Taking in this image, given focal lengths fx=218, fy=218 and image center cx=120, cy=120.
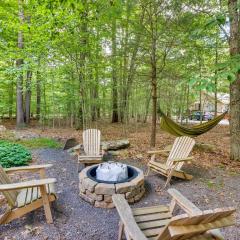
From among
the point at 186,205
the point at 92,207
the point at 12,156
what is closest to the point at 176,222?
the point at 186,205

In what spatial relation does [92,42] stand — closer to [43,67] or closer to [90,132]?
[43,67]

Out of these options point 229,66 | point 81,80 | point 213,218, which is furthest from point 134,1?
point 213,218

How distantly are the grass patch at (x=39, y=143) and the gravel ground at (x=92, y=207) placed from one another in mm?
1620

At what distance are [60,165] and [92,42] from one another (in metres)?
3.72

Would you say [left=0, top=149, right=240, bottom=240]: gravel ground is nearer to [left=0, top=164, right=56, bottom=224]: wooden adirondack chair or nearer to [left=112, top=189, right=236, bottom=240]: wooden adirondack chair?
[left=0, top=164, right=56, bottom=224]: wooden adirondack chair

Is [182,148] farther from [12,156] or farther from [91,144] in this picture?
[12,156]

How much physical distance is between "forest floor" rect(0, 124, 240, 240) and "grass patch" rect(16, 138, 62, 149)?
0.59 metres

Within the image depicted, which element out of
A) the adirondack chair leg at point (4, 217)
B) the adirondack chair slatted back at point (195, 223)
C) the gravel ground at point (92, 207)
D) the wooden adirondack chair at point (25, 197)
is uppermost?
the adirondack chair slatted back at point (195, 223)

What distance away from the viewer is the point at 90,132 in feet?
15.5

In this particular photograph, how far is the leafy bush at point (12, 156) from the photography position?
4230 mm

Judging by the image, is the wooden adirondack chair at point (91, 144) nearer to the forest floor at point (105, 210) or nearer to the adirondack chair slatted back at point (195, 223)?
the forest floor at point (105, 210)

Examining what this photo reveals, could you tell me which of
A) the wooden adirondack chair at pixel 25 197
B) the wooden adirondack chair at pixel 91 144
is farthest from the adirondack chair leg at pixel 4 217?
the wooden adirondack chair at pixel 91 144

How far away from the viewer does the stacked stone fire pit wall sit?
2768 millimetres

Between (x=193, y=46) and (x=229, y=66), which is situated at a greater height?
(x=193, y=46)
